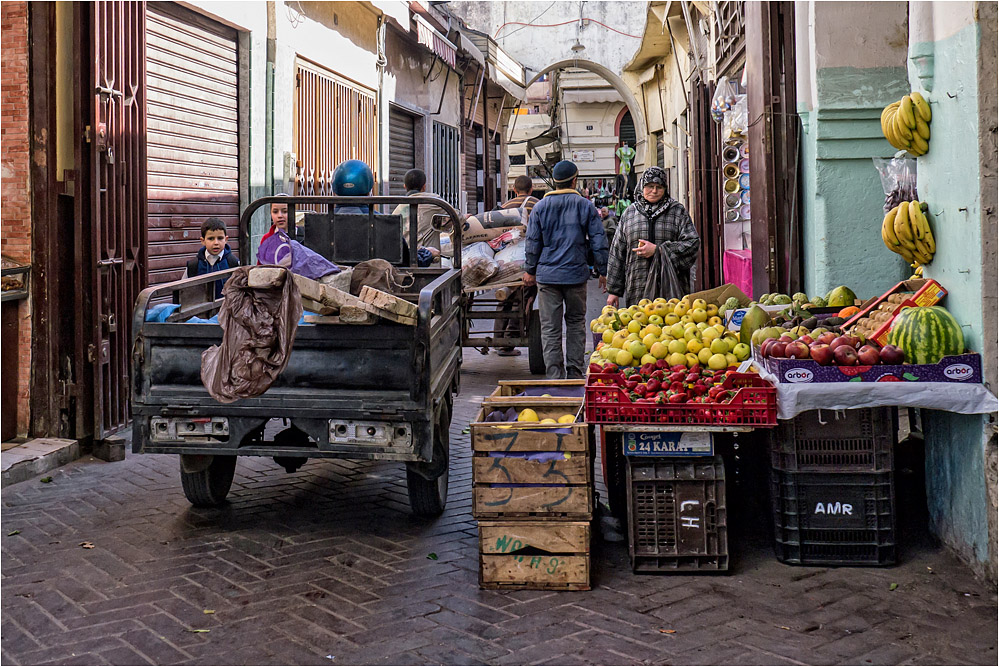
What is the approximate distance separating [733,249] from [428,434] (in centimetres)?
823

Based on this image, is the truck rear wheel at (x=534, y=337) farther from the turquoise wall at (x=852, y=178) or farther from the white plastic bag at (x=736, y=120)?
the turquoise wall at (x=852, y=178)

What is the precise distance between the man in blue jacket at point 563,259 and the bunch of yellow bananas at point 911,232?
3.47 metres

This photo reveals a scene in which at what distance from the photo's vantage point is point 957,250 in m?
4.48

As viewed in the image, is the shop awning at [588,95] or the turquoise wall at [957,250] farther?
the shop awning at [588,95]

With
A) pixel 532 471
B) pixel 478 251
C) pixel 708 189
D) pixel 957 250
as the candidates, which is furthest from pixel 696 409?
pixel 708 189

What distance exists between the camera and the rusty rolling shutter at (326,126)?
12000 millimetres

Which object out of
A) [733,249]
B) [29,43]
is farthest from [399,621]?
[733,249]

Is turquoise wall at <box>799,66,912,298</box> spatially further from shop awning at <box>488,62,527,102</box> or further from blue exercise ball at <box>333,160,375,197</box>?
shop awning at <box>488,62,527,102</box>

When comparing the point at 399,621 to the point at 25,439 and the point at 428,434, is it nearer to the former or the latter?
the point at 428,434

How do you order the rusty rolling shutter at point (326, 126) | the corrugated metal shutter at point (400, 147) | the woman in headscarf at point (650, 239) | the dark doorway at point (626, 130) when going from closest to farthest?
the woman in headscarf at point (650, 239) → the rusty rolling shutter at point (326, 126) → the corrugated metal shutter at point (400, 147) → the dark doorway at point (626, 130)

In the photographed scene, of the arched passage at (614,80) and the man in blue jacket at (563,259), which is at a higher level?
the arched passage at (614,80)

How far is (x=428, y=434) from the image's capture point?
466cm

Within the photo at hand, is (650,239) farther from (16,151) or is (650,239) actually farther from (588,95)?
(588,95)

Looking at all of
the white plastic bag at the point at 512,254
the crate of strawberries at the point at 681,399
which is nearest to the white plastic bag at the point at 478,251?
the white plastic bag at the point at 512,254
